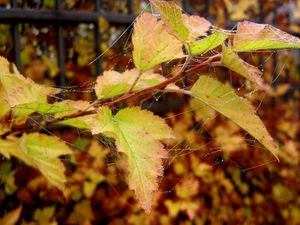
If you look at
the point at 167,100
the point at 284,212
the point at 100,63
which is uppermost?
the point at 100,63

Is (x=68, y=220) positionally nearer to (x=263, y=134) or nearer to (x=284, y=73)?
(x=263, y=134)

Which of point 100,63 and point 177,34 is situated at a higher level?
point 177,34

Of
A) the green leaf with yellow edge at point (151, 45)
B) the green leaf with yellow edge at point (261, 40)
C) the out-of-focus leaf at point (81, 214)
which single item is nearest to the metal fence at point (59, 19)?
the out-of-focus leaf at point (81, 214)

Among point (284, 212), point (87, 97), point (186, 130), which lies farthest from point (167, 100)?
point (284, 212)

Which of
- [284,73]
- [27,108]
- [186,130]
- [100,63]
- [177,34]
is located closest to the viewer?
[177,34]

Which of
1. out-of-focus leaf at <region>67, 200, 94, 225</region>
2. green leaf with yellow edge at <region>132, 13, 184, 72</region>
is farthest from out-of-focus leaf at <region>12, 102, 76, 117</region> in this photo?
out-of-focus leaf at <region>67, 200, 94, 225</region>

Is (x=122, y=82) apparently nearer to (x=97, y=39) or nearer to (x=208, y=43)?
(x=208, y=43)

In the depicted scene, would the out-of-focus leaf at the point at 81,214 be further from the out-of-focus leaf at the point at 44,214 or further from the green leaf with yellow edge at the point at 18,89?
the green leaf with yellow edge at the point at 18,89
